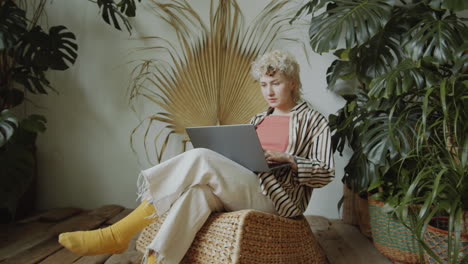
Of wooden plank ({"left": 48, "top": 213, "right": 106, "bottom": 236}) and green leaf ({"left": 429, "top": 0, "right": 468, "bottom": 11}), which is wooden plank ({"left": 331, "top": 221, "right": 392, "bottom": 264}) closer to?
green leaf ({"left": 429, "top": 0, "right": 468, "bottom": 11})

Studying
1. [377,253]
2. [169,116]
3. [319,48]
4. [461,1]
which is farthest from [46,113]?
[461,1]

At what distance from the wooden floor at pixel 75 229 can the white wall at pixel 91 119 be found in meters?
0.18

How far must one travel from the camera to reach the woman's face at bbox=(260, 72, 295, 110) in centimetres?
154

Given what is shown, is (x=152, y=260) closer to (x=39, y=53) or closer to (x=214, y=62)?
(x=214, y=62)

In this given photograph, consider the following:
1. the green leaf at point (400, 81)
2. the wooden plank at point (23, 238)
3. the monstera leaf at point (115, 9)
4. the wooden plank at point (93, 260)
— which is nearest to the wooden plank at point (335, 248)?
the green leaf at point (400, 81)

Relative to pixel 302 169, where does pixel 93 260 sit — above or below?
below

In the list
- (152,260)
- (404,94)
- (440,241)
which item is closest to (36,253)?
(152,260)

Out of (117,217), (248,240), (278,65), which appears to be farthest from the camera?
(117,217)

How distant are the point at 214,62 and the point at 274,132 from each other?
0.81 metres

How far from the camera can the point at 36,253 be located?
1606 mm

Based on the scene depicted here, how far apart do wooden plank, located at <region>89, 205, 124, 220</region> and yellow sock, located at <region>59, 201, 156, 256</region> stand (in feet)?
2.83

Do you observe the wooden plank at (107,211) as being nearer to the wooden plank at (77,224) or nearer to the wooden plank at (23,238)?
the wooden plank at (77,224)

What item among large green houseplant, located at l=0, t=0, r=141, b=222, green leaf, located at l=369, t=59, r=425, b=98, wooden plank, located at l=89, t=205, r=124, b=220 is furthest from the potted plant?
green leaf, located at l=369, t=59, r=425, b=98

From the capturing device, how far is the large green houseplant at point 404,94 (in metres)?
1.27
